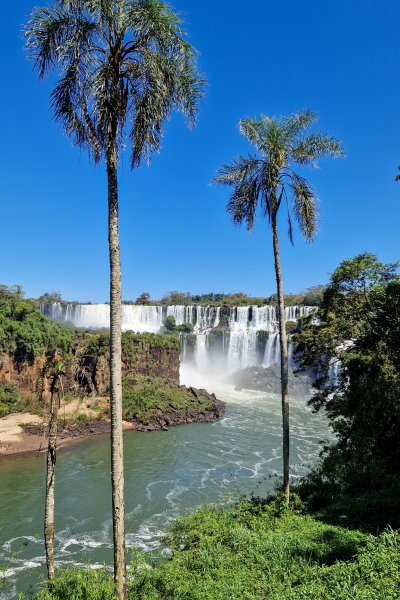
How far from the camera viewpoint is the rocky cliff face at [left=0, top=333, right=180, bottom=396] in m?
37.3

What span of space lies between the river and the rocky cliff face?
8448mm

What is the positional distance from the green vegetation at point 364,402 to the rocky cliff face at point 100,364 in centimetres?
2250

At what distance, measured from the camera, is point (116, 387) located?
6273mm

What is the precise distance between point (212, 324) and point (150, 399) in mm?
23968

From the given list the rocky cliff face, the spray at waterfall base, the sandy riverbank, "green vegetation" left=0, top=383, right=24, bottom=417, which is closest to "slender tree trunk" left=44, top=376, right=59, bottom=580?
the sandy riverbank

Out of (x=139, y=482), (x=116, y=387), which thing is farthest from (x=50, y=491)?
(x=139, y=482)

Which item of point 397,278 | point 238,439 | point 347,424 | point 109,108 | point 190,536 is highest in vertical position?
point 109,108

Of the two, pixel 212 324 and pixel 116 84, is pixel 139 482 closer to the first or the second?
pixel 116 84

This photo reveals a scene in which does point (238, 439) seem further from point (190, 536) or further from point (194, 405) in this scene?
point (190, 536)

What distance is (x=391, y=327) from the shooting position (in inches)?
475

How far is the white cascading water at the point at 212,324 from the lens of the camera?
54.6 m

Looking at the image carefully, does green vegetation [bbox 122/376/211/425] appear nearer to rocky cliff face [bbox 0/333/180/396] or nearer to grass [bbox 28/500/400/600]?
rocky cliff face [bbox 0/333/180/396]

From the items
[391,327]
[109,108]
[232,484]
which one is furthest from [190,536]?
[232,484]

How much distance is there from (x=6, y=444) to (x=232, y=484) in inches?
637
